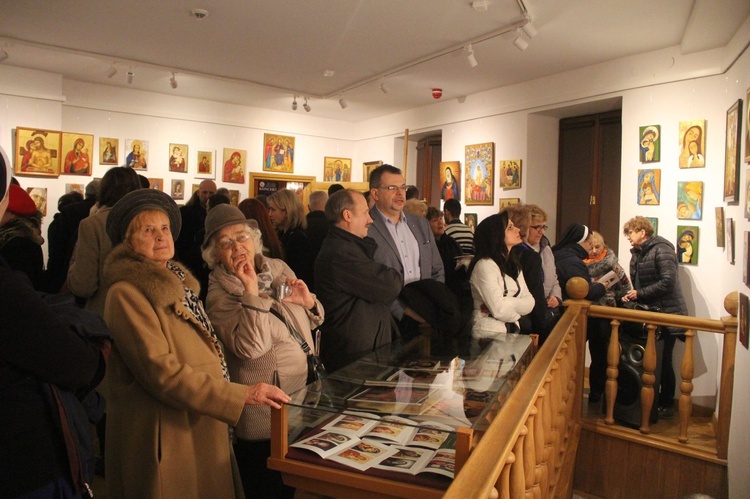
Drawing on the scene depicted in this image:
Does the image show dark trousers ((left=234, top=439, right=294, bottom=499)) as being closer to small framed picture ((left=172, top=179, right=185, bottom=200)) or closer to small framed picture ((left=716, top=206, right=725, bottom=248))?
small framed picture ((left=716, top=206, right=725, bottom=248))

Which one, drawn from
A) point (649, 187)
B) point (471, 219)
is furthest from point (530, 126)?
point (649, 187)

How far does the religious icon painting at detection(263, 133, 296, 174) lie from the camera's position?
10.6 meters

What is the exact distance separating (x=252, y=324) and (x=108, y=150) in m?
7.88

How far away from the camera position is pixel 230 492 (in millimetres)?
2188

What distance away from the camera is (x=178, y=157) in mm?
9508

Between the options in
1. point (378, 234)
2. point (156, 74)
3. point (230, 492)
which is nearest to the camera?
point (230, 492)

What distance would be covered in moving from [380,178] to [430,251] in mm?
637

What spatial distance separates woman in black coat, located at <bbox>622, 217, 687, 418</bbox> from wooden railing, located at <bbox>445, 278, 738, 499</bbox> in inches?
37.7

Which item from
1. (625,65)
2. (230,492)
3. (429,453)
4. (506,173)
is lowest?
(230,492)

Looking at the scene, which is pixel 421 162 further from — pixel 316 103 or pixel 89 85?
pixel 89 85

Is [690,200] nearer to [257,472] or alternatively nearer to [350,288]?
[350,288]

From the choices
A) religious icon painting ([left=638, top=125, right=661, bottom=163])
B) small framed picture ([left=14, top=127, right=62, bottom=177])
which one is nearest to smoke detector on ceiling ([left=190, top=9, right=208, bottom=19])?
small framed picture ([left=14, top=127, right=62, bottom=177])

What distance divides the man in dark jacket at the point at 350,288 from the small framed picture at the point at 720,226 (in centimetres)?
399

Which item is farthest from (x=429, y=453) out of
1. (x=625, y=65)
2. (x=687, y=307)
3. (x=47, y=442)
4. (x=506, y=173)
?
(x=506, y=173)
